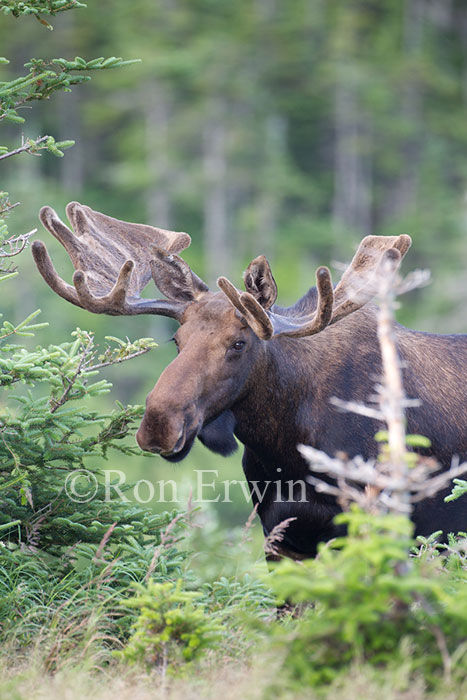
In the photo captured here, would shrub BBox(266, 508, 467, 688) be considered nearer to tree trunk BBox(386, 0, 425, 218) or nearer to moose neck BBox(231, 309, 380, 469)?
moose neck BBox(231, 309, 380, 469)

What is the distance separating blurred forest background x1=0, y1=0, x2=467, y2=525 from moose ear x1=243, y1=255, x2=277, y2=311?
103 ft

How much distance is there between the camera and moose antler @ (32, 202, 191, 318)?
5523 mm

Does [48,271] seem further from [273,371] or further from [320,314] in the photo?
[320,314]

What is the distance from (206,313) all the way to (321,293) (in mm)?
692

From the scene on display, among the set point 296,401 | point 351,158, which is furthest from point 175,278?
point 351,158

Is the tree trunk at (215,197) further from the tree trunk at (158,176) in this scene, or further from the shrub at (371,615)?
the shrub at (371,615)

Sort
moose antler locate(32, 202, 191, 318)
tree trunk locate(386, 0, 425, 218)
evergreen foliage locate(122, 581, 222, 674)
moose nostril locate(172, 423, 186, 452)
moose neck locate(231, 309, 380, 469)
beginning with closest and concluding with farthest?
evergreen foliage locate(122, 581, 222, 674), moose nostril locate(172, 423, 186, 452), moose antler locate(32, 202, 191, 318), moose neck locate(231, 309, 380, 469), tree trunk locate(386, 0, 425, 218)

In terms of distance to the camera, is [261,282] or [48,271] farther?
[48,271]

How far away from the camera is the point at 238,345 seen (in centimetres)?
544

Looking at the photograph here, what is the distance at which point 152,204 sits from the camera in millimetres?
47812

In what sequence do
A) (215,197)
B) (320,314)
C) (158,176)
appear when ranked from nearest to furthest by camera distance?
1. (320,314)
2. (158,176)
3. (215,197)

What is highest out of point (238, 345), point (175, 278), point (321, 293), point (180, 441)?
point (175, 278)

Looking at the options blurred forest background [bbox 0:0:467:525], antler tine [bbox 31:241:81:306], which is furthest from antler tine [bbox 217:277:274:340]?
blurred forest background [bbox 0:0:467:525]

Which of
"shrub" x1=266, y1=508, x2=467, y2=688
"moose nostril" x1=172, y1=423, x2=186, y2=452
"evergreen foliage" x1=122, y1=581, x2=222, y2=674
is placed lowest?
"evergreen foliage" x1=122, y1=581, x2=222, y2=674
